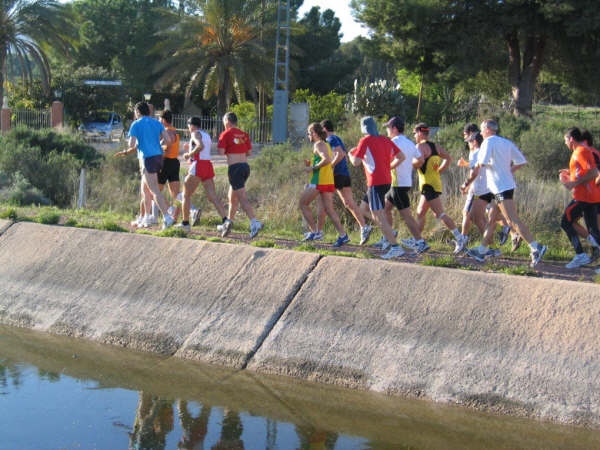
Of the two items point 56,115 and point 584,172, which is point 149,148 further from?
point 56,115

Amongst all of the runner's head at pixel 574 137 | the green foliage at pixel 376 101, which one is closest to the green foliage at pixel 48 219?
the runner's head at pixel 574 137

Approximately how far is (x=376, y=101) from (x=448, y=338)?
2709 centimetres

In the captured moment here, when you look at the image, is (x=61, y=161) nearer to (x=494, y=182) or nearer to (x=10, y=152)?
(x=10, y=152)

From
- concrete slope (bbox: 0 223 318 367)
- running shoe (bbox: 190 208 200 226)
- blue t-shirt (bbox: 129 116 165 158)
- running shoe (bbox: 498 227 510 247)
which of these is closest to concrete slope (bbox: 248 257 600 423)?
concrete slope (bbox: 0 223 318 367)

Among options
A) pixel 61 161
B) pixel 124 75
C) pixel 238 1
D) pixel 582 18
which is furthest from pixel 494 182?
pixel 124 75

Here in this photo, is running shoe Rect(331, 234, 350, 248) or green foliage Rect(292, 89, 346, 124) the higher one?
green foliage Rect(292, 89, 346, 124)

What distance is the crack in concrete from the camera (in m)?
6.61

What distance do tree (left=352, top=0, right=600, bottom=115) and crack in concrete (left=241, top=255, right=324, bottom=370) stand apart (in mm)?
21367

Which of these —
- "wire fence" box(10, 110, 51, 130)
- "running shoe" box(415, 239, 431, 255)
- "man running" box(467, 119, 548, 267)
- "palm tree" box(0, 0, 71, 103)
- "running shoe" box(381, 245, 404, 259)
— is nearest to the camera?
"man running" box(467, 119, 548, 267)

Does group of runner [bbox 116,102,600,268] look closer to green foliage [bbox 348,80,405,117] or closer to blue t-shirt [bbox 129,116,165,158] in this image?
blue t-shirt [bbox 129,116,165,158]

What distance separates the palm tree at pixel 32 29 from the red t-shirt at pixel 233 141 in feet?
68.4

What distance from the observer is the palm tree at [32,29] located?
89.9 feet

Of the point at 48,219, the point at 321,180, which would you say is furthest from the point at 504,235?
the point at 48,219

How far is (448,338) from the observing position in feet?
20.0
